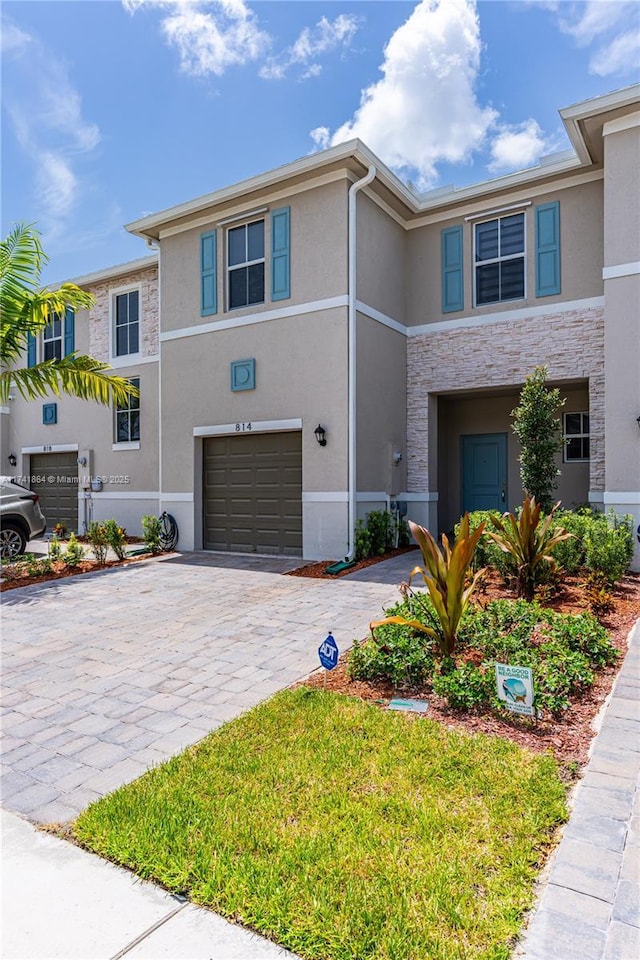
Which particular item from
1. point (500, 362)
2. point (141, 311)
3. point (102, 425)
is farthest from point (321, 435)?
point (102, 425)

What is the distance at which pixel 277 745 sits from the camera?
11.0ft

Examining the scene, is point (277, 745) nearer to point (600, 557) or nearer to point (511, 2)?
point (600, 557)

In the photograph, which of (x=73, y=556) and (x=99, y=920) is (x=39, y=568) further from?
(x=99, y=920)

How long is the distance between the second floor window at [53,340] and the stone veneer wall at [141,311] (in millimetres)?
1354

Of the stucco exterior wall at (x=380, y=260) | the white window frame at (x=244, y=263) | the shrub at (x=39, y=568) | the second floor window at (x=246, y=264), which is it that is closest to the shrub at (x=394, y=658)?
the shrub at (x=39, y=568)

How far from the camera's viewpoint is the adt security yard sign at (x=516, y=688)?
3.53 metres

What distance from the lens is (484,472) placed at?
1255 cm

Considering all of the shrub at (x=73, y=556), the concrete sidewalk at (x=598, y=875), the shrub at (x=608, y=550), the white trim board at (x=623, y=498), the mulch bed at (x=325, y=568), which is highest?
the white trim board at (x=623, y=498)

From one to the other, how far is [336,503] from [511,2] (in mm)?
7425

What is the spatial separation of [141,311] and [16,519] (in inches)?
240

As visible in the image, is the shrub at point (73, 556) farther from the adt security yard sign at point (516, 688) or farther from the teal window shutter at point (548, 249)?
the teal window shutter at point (548, 249)

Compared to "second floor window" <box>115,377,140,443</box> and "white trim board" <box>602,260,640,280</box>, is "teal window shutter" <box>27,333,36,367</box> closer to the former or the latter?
"second floor window" <box>115,377,140,443</box>

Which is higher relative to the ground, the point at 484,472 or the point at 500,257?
the point at 500,257

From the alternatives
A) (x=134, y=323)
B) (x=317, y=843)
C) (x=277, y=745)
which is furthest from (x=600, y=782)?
(x=134, y=323)
